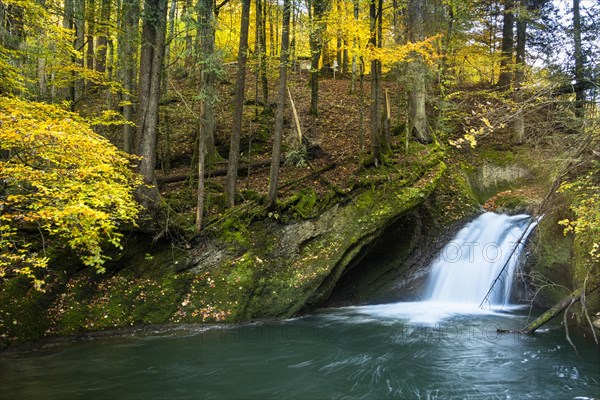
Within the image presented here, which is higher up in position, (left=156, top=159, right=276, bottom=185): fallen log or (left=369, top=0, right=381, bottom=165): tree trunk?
(left=369, top=0, right=381, bottom=165): tree trunk

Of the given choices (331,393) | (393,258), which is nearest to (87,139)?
(331,393)

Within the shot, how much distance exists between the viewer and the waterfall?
11.6m

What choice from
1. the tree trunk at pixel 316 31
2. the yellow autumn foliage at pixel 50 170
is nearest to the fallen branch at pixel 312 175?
the tree trunk at pixel 316 31

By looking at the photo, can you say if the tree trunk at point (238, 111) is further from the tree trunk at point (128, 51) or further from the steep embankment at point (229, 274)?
the tree trunk at point (128, 51)

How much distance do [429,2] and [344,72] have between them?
13.9m

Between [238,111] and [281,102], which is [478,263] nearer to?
[281,102]

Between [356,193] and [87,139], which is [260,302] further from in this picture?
[87,139]

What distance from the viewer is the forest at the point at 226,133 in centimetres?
611

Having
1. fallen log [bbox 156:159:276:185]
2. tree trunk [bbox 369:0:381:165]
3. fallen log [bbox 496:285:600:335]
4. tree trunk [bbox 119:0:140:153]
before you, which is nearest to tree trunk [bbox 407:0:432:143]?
tree trunk [bbox 369:0:381:165]

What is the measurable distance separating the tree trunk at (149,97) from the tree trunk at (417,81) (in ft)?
26.5

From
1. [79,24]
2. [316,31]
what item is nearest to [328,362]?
[316,31]

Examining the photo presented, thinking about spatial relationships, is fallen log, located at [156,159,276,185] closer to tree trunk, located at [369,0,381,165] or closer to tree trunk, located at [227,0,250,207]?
tree trunk, located at [227,0,250,207]

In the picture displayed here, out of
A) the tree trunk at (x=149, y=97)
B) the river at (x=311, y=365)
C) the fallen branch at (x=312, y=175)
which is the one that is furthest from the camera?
the fallen branch at (x=312, y=175)

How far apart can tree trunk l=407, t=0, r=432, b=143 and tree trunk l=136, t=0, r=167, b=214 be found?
8.07m
